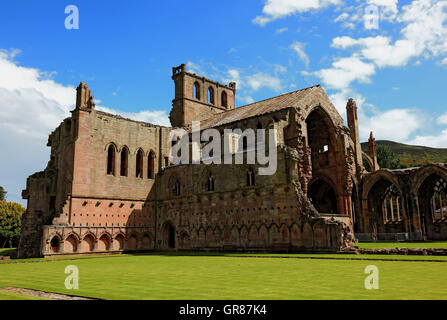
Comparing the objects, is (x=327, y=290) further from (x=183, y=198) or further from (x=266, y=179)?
(x=183, y=198)

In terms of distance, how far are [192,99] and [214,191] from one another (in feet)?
64.0

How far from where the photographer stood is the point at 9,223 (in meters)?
58.5

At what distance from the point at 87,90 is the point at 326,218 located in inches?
946

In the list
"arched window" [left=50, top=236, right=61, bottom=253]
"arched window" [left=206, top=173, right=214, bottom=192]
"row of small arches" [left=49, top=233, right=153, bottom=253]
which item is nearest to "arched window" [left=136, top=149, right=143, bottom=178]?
"row of small arches" [left=49, top=233, right=153, bottom=253]

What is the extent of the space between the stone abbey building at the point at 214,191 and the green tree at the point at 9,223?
26.0 m

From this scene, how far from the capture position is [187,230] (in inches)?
1358

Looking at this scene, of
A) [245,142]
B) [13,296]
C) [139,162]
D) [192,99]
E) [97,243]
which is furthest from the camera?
[192,99]

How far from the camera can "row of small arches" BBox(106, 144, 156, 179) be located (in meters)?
36.5

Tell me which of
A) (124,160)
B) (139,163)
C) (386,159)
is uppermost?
(386,159)

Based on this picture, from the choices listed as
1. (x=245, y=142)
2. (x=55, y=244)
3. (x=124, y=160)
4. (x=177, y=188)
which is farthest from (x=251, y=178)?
(x=55, y=244)

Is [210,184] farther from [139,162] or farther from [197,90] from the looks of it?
[197,90]

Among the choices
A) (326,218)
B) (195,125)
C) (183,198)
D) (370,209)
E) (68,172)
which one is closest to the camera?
(326,218)

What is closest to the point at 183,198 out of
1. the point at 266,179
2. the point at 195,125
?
the point at 266,179
